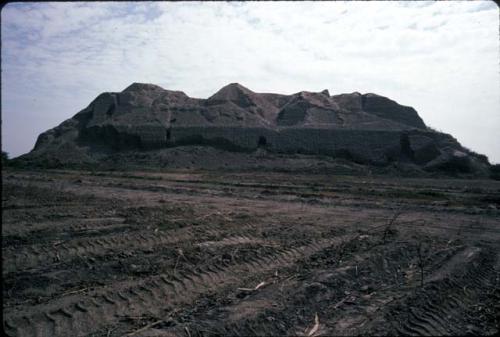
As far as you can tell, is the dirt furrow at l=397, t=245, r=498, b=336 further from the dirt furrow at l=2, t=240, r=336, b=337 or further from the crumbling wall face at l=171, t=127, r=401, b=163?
the crumbling wall face at l=171, t=127, r=401, b=163

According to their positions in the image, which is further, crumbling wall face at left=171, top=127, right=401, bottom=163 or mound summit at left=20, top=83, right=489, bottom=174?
crumbling wall face at left=171, top=127, right=401, bottom=163

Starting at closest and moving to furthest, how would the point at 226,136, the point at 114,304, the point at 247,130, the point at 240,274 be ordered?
1. the point at 114,304
2. the point at 240,274
3. the point at 226,136
4. the point at 247,130

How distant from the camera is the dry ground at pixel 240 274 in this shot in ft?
14.1

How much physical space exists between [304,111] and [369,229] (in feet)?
135

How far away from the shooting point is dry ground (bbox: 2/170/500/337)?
169 inches

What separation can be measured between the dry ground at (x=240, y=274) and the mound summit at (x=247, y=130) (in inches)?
1140

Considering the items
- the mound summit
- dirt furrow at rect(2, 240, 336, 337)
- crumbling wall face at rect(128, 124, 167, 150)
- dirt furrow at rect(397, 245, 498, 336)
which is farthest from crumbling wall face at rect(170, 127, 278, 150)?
dirt furrow at rect(2, 240, 336, 337)

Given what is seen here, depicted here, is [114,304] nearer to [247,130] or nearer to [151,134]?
[247,130]

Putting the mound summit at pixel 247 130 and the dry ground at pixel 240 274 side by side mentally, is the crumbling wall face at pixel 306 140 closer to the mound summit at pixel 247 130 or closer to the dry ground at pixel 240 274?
the mound summit at pixel 247 130

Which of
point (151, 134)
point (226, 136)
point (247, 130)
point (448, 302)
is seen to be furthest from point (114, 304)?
point (151, 134)

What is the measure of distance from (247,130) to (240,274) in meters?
39.3

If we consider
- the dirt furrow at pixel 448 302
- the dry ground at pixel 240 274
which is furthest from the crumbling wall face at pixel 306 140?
the dirt furrow at pixel 448 302

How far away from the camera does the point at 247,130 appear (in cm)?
4497

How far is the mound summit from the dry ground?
1140 inches
